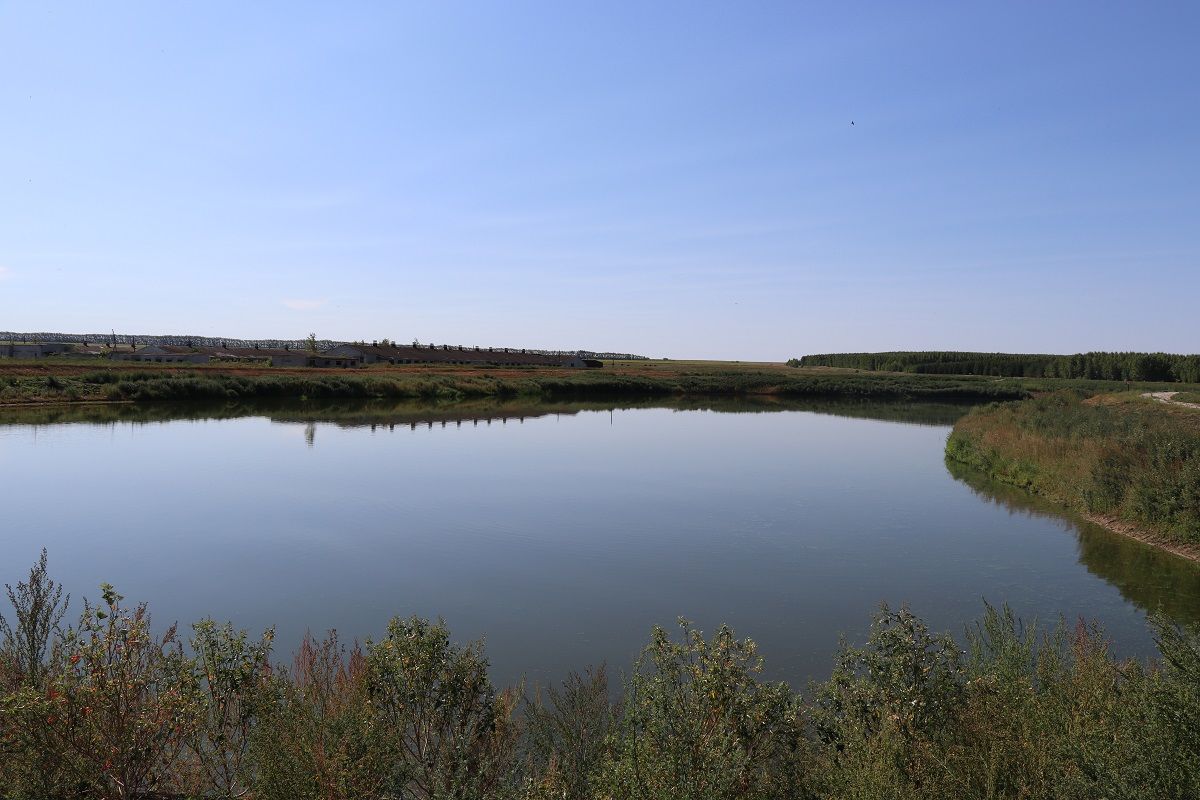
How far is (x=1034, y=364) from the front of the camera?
109000 millimetres

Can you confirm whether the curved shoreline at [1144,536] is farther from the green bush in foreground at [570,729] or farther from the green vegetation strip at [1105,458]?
the green bush in foreground at [570,729]

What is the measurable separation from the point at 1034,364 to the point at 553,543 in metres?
112

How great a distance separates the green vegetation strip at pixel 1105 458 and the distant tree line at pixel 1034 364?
61.4 m

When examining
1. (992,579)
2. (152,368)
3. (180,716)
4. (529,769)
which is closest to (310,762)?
(180,716)

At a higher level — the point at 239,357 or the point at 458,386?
the point at 239,357

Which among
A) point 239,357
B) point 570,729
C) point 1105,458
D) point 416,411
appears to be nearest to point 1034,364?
point 416,411

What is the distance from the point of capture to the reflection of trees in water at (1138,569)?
13227mm

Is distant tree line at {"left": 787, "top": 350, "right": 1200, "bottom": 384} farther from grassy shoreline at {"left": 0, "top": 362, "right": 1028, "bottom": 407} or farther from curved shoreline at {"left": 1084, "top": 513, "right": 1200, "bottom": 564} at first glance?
curved shoreline at {"left": 1084, "top": 513, "right": 1200, "bottom": 564}

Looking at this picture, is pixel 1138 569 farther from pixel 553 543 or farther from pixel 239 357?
pixel 239 357

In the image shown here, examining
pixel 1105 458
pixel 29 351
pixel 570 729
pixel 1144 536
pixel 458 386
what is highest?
pixel 29 351

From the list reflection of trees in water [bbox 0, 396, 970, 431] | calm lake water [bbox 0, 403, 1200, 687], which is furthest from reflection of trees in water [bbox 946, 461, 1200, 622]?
reflection of trees in water [bbox 0, 396, 970, 431]

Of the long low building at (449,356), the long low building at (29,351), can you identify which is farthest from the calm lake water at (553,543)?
the long low building at (449,356)

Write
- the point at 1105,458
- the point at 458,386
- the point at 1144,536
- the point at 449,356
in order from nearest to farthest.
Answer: the point at 1144,536 < the point at 1105,458 < the point at 458,386 < the point at 449,356

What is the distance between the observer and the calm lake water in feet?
38.9
